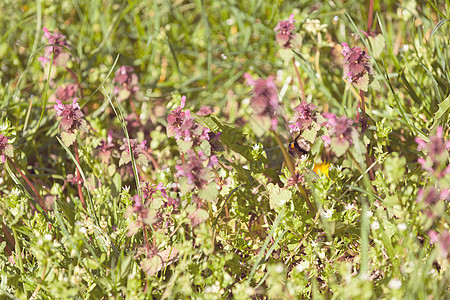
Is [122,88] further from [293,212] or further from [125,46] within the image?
[293,212]

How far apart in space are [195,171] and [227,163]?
47 cm

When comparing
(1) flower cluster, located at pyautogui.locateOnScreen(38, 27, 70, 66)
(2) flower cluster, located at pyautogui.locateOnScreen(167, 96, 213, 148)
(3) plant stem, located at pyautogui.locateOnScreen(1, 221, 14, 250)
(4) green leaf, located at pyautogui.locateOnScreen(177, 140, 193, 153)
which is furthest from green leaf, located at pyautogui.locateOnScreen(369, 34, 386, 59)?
(3) plant stem, located at pyautogui.locateOnScreen(1, 221, 14, 250)

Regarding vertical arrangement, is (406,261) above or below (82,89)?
below

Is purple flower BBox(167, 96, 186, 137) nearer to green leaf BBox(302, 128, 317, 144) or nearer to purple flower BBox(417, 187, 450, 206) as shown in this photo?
green leaf BBox(302, 128, 317, 144)

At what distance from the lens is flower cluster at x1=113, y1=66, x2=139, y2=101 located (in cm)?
309

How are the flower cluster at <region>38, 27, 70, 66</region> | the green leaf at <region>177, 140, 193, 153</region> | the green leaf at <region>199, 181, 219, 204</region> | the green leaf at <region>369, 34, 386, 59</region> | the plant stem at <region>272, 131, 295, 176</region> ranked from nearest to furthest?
1. the plant stem at <region>272, 131, 295, 176</region>
2. the green leaf at <region>199, 181, 219, 204</region>
3. the green leaf at <region>177, 140, 193, 153</region>
4. the green leaf at <region>369, 34, 386, 59</region>
5. the flower cluster at <region>38, 27, 70, 66</region>

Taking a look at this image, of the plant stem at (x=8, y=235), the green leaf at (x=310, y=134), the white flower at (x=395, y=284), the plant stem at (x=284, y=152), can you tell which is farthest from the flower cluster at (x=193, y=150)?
the plant stem at (x=8, y=235)

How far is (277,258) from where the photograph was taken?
234cm

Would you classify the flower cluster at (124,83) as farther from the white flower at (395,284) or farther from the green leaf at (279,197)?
the white flower at (395,284)

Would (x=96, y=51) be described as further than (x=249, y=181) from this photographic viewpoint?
Yes

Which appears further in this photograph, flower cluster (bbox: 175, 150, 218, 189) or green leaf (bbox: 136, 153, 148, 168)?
green leaf (bbox: 136, 153, 148, 168)

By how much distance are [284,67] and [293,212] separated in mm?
1669

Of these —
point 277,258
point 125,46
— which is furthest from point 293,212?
point 125,46

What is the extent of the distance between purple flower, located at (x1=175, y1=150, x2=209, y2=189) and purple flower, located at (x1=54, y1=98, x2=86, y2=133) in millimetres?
677
